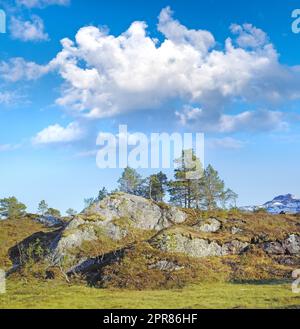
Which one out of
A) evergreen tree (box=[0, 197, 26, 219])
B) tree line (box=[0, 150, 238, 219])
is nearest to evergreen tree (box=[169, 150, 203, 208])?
tree line (box=[0, 150, 238, 219])

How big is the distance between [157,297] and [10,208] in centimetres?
8742

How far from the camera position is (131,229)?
69.3 m

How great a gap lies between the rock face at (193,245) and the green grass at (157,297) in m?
11.0

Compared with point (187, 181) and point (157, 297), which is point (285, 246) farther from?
point (187, 181)

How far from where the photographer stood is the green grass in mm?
33312

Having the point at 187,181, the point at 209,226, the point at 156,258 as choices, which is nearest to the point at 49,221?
the point at 187,181

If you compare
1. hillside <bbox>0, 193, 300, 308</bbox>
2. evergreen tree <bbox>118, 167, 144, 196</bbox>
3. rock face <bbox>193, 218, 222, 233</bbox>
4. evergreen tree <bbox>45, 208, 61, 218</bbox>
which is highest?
evergreen tree <bbox>118, 167, 144, 196</bbox>

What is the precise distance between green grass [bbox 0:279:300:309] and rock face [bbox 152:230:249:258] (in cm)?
1096

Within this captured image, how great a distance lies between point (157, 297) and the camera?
38250mm

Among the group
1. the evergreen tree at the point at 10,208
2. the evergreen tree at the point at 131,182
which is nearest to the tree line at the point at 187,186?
the evergreen tree at the point at 131,182

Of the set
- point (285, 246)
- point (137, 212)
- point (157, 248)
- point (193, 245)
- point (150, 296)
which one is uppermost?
point (137, 212)

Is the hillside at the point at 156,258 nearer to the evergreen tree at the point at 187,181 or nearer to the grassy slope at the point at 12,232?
the grassy slope at the point at 12,232

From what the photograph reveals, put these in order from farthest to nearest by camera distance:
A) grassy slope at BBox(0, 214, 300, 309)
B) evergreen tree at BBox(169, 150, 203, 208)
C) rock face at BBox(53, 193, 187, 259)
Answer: evergreen tree at BBox(169, 150, 203, 208) → rock face at BBox(53, 193, 187, 259) → grassy slope at BBox(0, 214, 300, 309)

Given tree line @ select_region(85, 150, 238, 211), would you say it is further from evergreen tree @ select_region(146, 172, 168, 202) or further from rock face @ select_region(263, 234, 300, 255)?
rock face @ select_region(263, 234, 300, 255)
